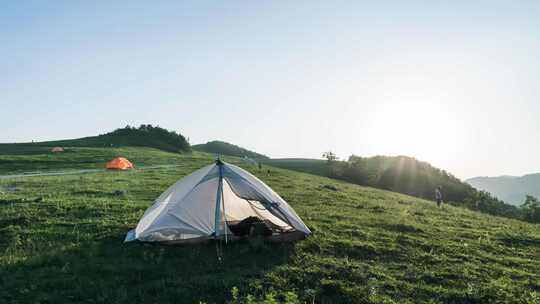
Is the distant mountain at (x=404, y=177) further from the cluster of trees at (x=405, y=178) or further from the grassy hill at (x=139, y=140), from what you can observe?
the grassy hill at (x=139, y=140)

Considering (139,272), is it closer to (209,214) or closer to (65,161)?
(209,214)

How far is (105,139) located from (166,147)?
15088 mm

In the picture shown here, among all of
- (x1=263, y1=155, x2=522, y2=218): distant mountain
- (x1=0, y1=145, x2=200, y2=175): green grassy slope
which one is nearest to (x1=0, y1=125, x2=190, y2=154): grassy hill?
(x1=0, y1=145, x2=200, y2=175): green grassy slope

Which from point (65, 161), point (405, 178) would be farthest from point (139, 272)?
point (405, 178)

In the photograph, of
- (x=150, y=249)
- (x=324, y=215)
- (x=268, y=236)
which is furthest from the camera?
(x=324, y=215)

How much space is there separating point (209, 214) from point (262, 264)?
9.56ft

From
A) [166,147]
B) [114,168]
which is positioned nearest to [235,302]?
[114,168]

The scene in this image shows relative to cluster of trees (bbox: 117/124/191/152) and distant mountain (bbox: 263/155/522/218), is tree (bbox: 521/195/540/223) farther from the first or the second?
cluster of trees (bbox: 117/124/191/152)

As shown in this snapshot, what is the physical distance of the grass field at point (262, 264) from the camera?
9.95 m

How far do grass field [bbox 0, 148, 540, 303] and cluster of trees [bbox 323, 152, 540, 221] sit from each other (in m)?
51.8

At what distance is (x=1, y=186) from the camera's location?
1142 inches

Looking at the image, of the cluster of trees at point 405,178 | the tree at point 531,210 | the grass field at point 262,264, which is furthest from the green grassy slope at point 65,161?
the tree at point 531,210

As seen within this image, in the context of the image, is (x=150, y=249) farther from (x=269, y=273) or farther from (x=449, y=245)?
(x=449, y=245)

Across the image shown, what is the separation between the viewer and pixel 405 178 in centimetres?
7744
